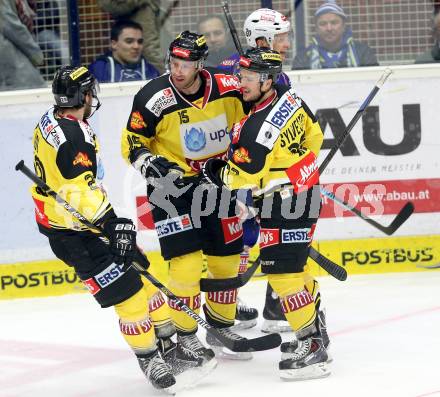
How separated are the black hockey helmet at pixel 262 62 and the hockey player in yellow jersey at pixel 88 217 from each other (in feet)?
2.08

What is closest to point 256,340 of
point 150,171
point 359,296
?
point 150,171

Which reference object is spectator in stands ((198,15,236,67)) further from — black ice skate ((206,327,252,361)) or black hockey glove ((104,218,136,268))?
black hockey glove ((104,218,136,268))

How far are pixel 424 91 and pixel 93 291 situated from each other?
123 inches

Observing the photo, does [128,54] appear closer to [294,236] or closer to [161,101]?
[161,101]

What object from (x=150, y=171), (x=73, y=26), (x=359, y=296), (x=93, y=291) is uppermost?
(x=73, y=26)

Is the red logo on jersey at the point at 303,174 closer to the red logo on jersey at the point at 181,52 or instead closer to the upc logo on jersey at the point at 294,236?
the upc logo on jersey at the point at 294,236

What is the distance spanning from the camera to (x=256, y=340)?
487 centimetres

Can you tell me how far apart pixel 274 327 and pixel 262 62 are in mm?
1698

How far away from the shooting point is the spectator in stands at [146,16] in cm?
706

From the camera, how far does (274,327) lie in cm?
579

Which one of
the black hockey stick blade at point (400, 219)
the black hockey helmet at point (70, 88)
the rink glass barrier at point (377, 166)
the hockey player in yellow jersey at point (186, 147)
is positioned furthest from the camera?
the rink glass barrier at point (377, 166)

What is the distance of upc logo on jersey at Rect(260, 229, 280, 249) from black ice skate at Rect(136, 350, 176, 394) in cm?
63

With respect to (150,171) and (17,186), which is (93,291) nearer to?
(150,171)

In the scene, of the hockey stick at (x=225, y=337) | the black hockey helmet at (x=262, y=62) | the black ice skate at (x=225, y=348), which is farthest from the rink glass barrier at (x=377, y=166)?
the black hockey helmet at (x=262, y=62)
